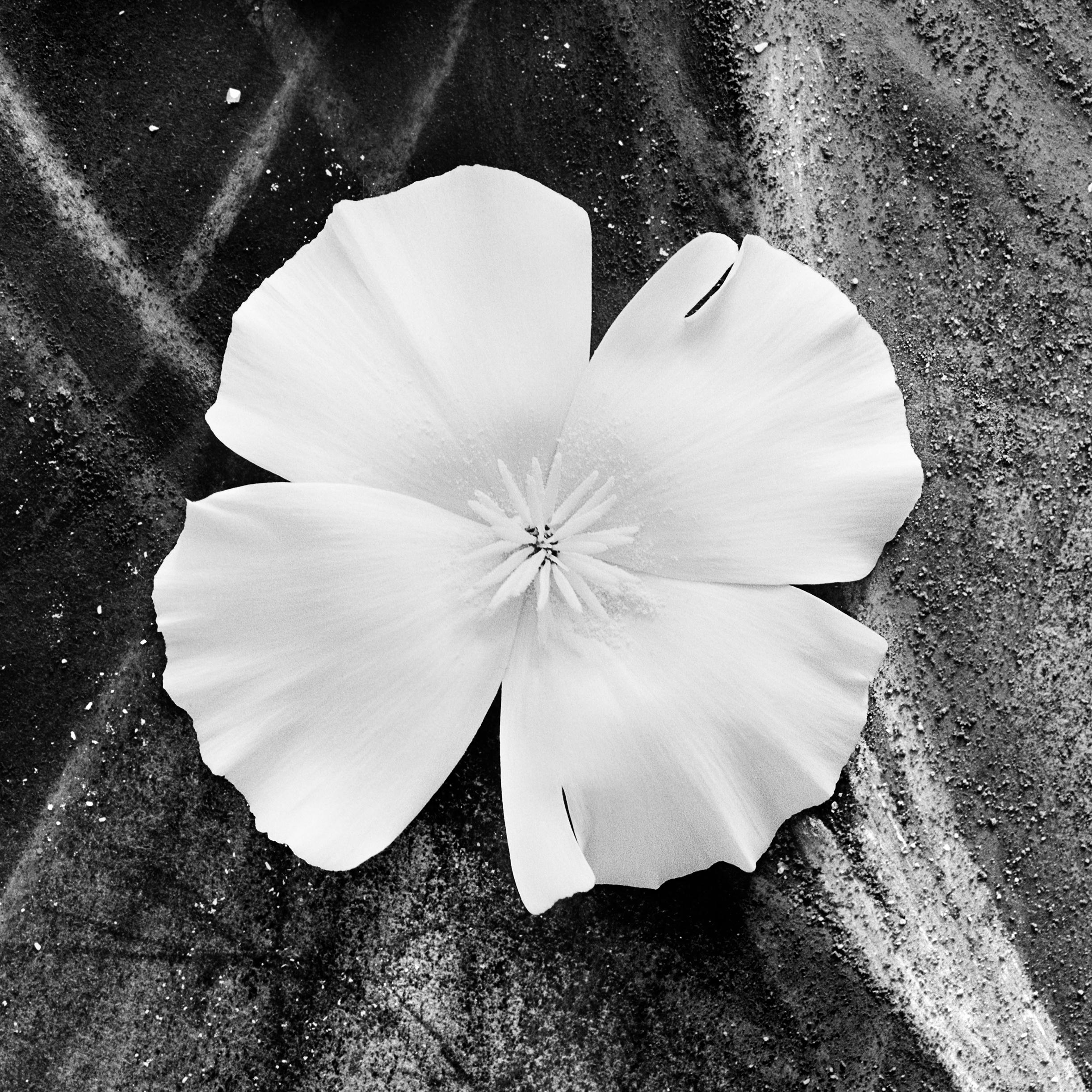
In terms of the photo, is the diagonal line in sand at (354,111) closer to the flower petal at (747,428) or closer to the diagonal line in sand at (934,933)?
the flower petal at (747,428)

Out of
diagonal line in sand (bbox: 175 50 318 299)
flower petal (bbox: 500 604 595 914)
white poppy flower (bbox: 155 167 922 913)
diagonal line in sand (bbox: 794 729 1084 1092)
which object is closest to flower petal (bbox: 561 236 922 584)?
white poppy flower (bbox: 155 167 922 913)

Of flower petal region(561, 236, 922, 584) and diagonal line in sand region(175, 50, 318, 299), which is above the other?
flower petal region(561, 236, 922, 584)

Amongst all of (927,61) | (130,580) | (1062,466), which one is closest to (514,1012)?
(130,580)

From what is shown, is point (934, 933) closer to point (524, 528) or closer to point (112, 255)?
point (524, 528)

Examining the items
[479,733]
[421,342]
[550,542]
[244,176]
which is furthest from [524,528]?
[244,176]

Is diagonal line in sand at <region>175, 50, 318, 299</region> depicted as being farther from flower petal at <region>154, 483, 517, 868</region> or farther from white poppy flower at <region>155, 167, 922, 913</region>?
flower petal at <region>154, 483, 517, 868</region>

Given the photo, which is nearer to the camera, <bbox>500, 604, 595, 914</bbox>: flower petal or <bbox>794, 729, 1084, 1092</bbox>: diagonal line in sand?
<bbox>500, 604, 595, 914</bbox>: flower petal
